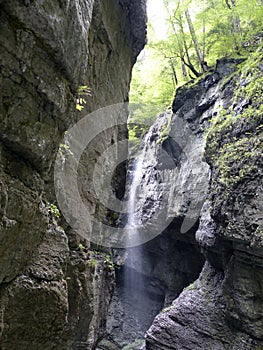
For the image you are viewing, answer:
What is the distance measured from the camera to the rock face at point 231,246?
8.00m

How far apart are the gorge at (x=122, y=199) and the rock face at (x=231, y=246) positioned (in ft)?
0.13

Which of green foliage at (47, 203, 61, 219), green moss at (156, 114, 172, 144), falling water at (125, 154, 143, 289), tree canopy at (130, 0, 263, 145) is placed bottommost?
green foliage at (47, 203, 61, 219)

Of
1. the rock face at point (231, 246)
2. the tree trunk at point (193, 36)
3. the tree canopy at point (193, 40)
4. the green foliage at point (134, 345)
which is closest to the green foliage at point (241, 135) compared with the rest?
the rock face at point (231, 246)

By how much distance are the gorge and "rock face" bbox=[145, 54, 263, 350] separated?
40mm

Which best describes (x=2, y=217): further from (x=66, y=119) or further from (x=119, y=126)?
(x=119, y=126)

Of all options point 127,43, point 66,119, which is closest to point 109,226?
point 66,119

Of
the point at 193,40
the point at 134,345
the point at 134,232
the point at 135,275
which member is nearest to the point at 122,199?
the point at 134,232

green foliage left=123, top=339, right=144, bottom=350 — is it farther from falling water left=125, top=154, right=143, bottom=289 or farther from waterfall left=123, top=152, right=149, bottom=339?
falling water left=125, top=154, right=143, bottom=289

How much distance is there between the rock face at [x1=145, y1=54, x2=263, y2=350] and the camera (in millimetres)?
7996

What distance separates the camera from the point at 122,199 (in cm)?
954

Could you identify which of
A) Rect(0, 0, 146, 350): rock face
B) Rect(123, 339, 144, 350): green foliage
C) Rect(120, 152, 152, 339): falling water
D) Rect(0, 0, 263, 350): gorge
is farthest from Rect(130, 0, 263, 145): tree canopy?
Rect(123, 339, 144, 350): green foliage

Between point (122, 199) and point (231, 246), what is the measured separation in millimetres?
3686

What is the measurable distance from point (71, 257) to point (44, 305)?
130 centimetres

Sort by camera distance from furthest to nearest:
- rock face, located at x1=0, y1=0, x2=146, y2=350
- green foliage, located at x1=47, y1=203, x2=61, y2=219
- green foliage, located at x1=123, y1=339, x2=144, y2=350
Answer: green foliage, located at x1=123, y1=339, x2=144, y2=350, green foliage, located at x1=47, y1=203, x2=61, y2=219, rock face, located at x1=0, y1=0, x2=146, y2=350
